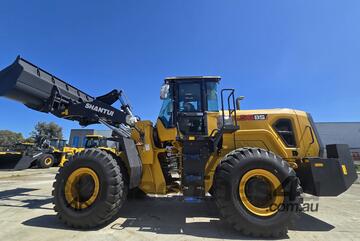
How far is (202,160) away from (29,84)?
4573 millimetres

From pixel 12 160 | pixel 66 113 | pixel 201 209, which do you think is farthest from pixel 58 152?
pixel 201 209

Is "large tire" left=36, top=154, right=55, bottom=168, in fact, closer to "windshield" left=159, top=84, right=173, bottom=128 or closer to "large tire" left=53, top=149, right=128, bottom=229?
"large tire" left=53, top=149, right=128, bottom=229

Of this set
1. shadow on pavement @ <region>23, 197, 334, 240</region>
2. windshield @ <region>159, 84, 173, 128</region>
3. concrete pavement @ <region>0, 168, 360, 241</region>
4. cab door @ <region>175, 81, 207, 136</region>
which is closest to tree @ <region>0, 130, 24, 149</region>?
concrete pavement @ <region>0, 168, 360, 241</region>

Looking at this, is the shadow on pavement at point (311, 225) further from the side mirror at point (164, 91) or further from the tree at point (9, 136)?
the tree at point (9, 136)

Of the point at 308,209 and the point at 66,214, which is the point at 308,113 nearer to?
the point at 308,209

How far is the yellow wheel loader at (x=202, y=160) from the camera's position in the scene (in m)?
4.85

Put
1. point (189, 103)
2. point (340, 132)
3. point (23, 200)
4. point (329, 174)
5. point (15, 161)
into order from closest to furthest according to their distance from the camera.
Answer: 1. point (329, 174)
2. point (189, 103)
3. point (23, 200)
4. point (15, 161)
5. point (340, 132)

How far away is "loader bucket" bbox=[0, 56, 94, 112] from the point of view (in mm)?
6070

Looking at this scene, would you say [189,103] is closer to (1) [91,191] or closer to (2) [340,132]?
(1) [91,191]

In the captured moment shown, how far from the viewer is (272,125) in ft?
19.6

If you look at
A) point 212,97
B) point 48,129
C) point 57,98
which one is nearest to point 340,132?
point 212,97

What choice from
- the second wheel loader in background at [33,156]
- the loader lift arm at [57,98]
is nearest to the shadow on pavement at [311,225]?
the loader lift arm at [57,98]

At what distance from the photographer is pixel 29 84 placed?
6250 millimetres

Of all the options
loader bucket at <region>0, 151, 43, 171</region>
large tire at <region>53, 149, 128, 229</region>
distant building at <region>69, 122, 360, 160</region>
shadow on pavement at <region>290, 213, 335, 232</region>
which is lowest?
shadow on pavement at <region>290, 213, 335, 232</region>
